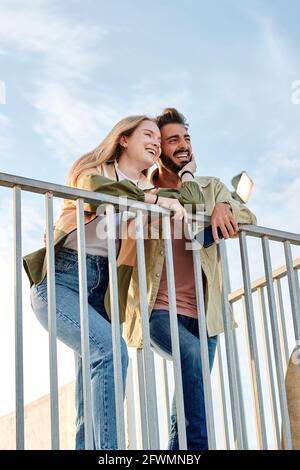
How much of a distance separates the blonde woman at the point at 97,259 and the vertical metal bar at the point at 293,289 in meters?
0.52

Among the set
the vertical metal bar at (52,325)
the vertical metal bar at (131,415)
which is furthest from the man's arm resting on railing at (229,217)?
the vertical metal bar at (131,415)

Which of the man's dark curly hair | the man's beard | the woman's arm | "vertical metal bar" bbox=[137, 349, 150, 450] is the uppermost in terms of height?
the man's dark curly hair

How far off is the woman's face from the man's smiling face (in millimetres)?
194

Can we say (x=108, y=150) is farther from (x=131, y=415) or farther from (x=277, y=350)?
(x=131, y=415)

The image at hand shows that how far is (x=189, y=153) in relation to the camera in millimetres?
3883

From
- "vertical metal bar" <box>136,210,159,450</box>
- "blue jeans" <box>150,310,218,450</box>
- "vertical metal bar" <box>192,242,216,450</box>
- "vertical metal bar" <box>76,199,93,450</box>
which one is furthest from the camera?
"blue jeans" <box>150,310,218,450</box>

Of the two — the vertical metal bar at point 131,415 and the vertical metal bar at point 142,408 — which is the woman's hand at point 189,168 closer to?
the vertical metal bar at point 142,408

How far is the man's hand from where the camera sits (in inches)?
133

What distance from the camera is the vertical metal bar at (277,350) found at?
3336mm

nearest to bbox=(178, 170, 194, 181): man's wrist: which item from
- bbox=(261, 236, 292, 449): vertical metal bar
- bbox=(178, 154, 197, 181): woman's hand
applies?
bbox=(178, 154, 197, 181): woman's hand

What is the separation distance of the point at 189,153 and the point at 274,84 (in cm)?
312

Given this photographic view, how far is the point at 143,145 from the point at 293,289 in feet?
2.53

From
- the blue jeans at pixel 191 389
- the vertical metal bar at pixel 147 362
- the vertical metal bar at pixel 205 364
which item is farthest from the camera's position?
the blue jeans at pixel 191 389

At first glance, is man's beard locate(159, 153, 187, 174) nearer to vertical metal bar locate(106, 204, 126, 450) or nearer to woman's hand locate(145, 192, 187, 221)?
woman's hand locate(145, 192, 187, 221)
